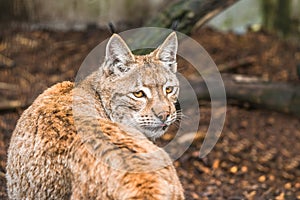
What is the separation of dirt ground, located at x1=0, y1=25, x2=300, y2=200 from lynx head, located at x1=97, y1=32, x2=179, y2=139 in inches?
64.1

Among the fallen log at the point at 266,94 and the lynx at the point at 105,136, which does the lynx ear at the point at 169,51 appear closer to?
the lynx at the point at 105,136

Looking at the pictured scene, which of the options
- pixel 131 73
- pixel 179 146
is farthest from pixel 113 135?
pixel 179 146

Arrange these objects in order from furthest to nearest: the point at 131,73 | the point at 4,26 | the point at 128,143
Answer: the point at 4,26, the point at 131,73, the point at 128,143

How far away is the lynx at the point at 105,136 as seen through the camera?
3479 millimetres

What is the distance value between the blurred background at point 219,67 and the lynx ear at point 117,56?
4.12ft

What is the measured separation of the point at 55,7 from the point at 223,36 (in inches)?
104

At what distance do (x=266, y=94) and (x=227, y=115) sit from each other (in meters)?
0.58

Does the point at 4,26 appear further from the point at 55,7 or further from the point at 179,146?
the point at 179,146

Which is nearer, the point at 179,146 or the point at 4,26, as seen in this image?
the point at 179,146

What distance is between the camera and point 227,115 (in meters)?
8.15

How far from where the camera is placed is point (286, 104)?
25.9 feet

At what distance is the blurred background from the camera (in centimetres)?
684

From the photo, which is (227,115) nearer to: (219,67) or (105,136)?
(219,67)

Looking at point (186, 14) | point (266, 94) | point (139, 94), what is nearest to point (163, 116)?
point (139, 94)
